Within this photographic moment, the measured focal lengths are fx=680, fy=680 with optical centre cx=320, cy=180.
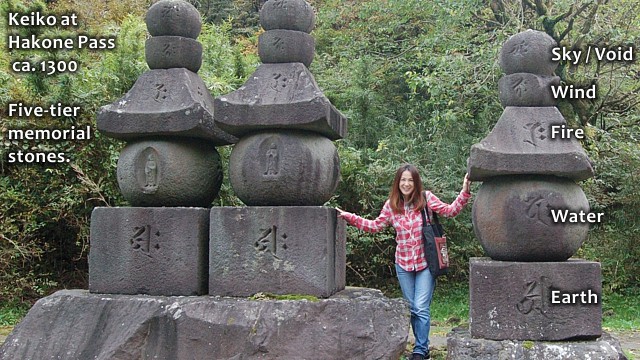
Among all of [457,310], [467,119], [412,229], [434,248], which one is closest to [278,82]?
[412,229]

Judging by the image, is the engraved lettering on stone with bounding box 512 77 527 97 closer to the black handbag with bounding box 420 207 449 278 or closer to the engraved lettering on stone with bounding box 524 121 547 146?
the engraved lettering on stone with bounding box 524 121 547 146

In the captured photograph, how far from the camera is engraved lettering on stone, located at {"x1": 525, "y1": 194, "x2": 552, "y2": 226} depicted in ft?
13.9

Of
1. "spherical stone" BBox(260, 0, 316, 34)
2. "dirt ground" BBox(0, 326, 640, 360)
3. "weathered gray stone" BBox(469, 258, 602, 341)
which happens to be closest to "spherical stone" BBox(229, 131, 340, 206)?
"spherical stone" BBox(260, 0, 316, 34)

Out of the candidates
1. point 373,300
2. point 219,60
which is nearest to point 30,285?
point 219,60

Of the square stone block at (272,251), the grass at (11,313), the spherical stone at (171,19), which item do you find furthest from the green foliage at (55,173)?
the square stone block at (272,251)

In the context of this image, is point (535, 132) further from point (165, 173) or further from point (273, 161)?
point (165, 173)

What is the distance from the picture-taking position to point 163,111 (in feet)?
15.6

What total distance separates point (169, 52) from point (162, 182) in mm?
984

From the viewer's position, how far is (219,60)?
33.1ft

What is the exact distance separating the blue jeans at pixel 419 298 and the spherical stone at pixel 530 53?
1.54 meters

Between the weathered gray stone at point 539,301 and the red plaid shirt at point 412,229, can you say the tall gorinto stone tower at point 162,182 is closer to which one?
the red plaid shirt at point 412,229

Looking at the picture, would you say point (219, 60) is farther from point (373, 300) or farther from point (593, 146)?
point (373, 300)

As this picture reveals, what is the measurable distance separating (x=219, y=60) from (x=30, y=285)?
408 cm

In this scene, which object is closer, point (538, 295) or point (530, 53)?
point (538, 295)
